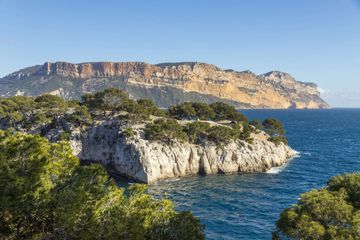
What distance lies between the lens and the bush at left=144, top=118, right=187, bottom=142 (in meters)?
62.7

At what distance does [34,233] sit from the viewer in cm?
2028

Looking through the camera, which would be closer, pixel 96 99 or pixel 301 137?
pixel 96 99

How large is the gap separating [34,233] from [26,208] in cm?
257

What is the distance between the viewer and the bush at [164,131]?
62.7 metres

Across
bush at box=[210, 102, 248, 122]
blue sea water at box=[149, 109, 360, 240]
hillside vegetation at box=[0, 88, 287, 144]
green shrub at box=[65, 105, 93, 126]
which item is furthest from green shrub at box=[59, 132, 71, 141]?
bush at box=[210, 102, 248, 122]

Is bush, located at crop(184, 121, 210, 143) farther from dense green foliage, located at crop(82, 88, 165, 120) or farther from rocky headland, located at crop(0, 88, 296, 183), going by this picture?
dense green foliage, located at crop(82, 88, 165, 120)

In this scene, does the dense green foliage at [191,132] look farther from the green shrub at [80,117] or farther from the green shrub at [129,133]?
the green shrub at [80,117]

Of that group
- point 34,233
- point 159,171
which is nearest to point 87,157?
point 159,171

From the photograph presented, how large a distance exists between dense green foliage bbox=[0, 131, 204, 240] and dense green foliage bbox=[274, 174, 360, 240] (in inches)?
238

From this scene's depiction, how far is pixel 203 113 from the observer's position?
287 ft

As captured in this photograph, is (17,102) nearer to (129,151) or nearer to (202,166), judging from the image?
(129,151)

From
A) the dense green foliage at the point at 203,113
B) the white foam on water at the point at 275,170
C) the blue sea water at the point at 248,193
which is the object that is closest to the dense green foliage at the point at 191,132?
the white foam on water at the point at 275,170

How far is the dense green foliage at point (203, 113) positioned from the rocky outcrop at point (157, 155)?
18.5 metres

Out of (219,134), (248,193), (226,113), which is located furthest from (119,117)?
(226,113)
